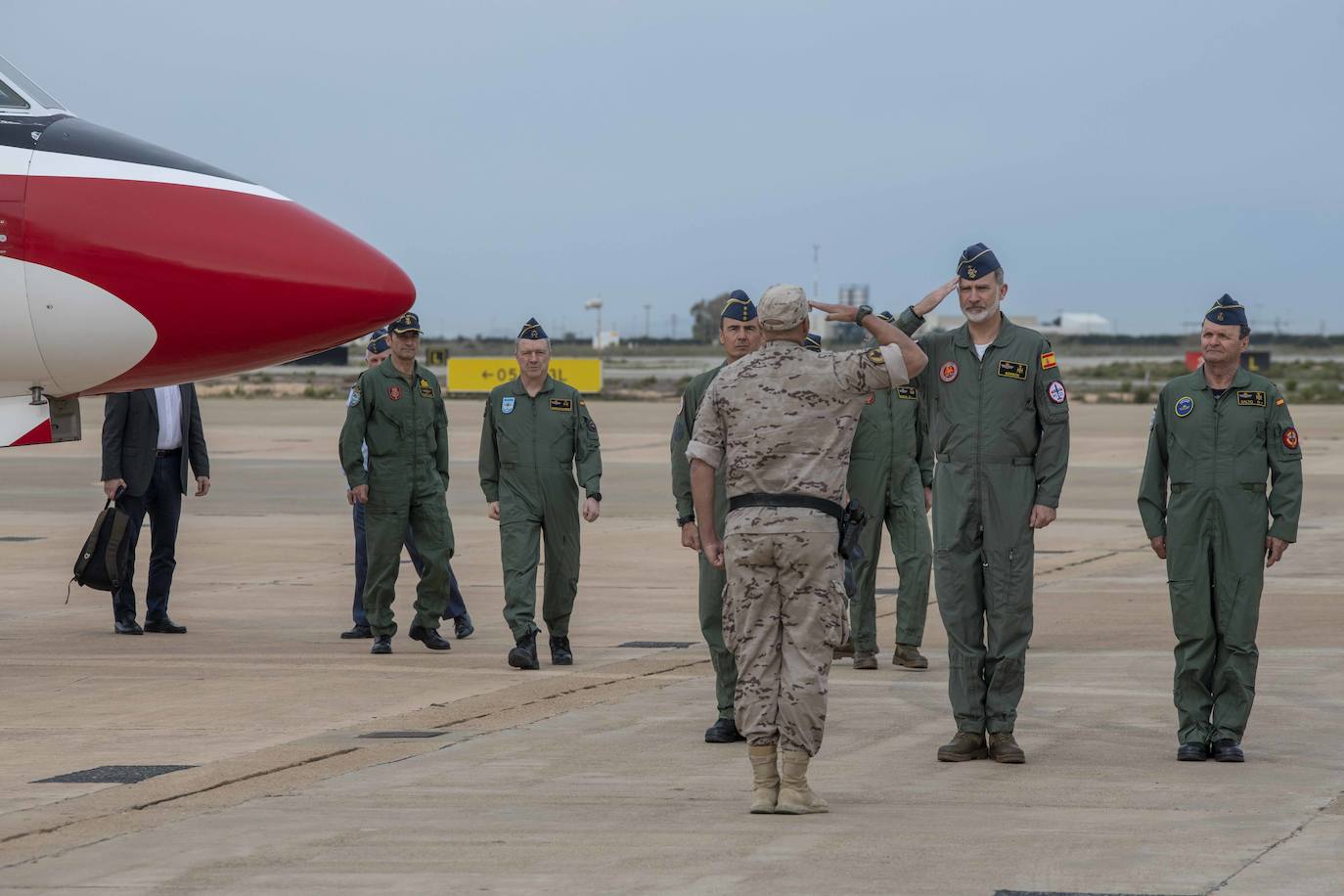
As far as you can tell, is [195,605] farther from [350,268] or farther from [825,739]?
[825,739]

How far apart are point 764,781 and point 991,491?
1.70m

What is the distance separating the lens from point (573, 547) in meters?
10.2

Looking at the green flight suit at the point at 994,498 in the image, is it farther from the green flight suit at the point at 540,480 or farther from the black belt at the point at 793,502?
the green flight suit at the point at 540,480

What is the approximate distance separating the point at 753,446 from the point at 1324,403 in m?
49.0

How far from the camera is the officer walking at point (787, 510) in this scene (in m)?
6.45

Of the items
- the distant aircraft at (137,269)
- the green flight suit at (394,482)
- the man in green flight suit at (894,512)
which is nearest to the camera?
the distant aircraft at (137,269)

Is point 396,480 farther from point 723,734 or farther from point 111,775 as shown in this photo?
point 111,775

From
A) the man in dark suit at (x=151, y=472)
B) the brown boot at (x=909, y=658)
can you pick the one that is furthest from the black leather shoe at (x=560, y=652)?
the man in dark suit at (x=151, y=472)

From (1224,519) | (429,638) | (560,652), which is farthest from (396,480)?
(1224,519)

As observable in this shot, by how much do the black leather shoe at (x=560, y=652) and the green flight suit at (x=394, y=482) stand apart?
1.07 meters

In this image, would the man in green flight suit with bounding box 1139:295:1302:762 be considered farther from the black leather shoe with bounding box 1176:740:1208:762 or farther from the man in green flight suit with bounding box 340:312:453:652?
the man in green flight suit with bounding box 340:312:453:652

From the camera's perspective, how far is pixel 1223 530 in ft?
24.7

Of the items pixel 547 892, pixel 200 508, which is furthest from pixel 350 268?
pixel 200 508

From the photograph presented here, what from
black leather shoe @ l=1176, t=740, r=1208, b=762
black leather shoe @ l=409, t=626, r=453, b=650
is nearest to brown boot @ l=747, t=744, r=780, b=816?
black leather shoe @ l=1176, t=740, r=1208, b=762
